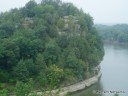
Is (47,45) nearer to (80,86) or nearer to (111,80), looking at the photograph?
(80,86)

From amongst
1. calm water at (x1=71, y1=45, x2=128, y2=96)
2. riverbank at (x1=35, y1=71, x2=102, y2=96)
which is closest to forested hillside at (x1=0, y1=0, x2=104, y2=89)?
riverbank at (x1=35, y1=71, x2=102, y2=96)

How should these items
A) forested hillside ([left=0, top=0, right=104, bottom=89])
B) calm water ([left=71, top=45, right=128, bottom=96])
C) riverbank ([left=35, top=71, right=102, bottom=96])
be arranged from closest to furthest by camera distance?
forested hillside ([left=0, top=0, right=104, bottom=89]) → riverbank ([left=35, top=71, right=102, bottom=96]) → calm water ([left=71, top=45, right=128, bottom=96])

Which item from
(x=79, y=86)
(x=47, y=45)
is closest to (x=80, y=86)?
(x=79, y=86)

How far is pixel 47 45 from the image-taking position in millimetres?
17344

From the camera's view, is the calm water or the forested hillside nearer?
the forested hillside

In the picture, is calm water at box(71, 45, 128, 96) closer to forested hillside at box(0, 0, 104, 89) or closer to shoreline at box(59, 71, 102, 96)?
shoreline at box(59, 71, 102, 96)

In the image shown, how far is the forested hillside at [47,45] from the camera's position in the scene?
15.7 m

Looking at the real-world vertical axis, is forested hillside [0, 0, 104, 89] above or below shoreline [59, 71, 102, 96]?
above

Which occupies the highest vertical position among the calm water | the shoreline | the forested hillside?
the forested hillside

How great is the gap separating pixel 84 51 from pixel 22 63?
16.3 ft

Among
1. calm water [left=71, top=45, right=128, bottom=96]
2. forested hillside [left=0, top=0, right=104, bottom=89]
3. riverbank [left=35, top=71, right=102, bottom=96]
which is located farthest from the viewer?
calm water [left=71, top=45, right=128, bottom=96]

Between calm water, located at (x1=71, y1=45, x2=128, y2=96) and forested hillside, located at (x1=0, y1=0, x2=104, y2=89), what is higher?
forested hillside, located at (x1=0, y1=0, x2=104, y2=89)

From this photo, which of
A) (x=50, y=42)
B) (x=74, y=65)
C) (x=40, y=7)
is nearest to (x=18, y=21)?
(x=40, y=7)

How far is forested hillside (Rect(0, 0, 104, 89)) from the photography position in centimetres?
1570
